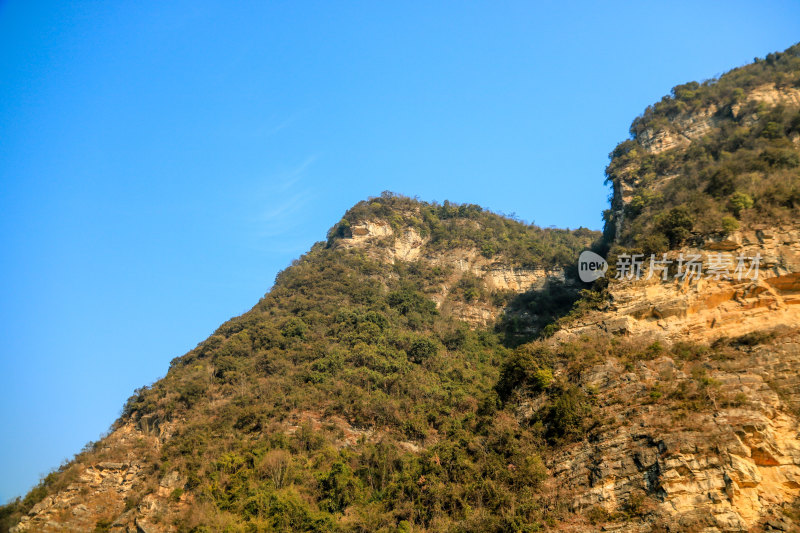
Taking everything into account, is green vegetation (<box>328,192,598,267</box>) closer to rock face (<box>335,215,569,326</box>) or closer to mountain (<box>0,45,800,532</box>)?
rock face (<box>335,215,569,326</box>)

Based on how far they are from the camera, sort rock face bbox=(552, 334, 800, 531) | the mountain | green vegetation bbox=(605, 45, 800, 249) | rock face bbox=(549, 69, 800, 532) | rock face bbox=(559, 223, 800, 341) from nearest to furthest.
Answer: rock face bbox=(552, 334, 800, 531), rock face bbox=(549, 69, 800, 532), the mountain, rock face bbox=(559, 223, 800, 341), green vegetation bbox=(605, 45, 800, 249)

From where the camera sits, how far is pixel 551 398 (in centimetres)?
2458

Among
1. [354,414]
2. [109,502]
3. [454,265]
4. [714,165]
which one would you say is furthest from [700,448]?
[454,265]

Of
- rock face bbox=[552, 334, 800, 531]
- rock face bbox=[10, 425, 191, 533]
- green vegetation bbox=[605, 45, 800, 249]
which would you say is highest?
green vegetation bbox=[605, 45, 800, 249]

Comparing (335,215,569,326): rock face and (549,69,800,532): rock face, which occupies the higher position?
(335,215,569,326): rock face

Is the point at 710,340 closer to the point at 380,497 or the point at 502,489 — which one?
the point at 502,489

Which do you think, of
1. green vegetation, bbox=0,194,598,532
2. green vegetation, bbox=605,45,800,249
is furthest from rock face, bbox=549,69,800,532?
green vegetation, bbox=0,194,598,532

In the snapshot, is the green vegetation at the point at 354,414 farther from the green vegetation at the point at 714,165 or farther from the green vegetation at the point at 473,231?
the green vegetation at the point at 714,165

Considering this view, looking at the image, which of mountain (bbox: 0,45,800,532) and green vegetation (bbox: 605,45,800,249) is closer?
mountain (bbox: 0,45,800,532)

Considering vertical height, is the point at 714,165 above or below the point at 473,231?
below

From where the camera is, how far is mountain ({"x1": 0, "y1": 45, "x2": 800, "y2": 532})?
63.0 feet

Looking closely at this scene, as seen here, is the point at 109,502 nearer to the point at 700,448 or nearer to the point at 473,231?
the point at 700,448

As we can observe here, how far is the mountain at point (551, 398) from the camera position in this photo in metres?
19.2

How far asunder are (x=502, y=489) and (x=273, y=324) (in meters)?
21.8
